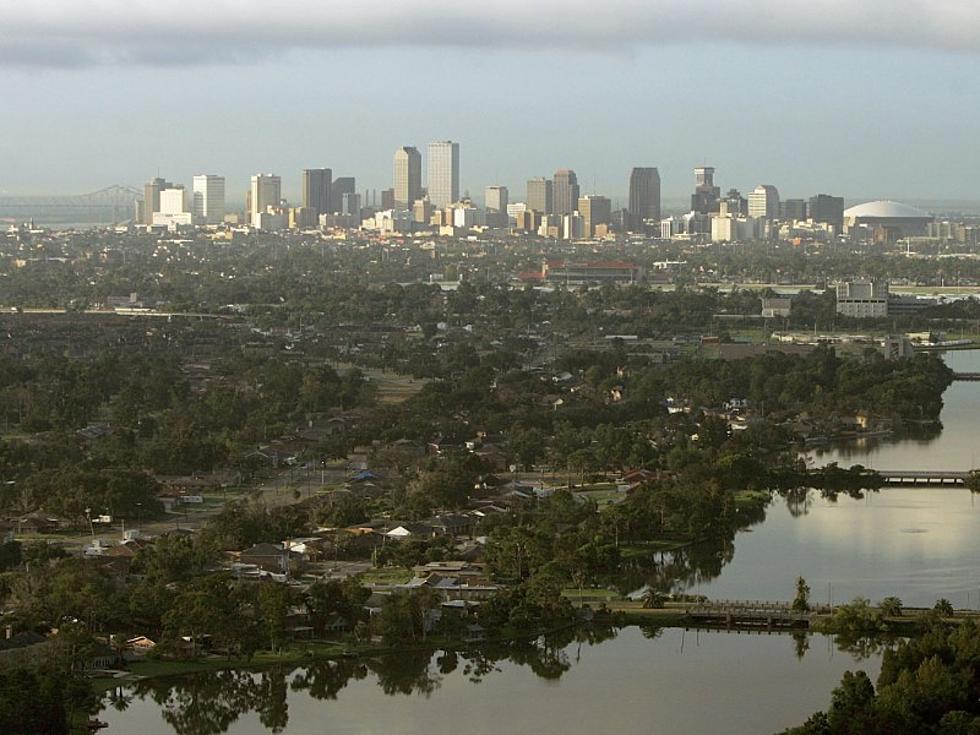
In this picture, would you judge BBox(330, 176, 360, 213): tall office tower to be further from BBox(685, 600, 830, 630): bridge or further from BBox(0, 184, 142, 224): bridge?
BBox(685, 600, 830, 630): bridge

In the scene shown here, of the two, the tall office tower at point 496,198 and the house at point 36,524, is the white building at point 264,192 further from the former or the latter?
the house at point 36,524

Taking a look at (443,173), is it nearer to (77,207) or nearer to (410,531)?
(77,207)

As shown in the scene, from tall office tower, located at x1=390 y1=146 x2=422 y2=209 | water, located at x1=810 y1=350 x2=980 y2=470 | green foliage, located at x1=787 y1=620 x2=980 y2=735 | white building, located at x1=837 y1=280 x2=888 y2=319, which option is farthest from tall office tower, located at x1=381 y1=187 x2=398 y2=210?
green foliage, located at x1=787 y1=620 x2=980 y2=735

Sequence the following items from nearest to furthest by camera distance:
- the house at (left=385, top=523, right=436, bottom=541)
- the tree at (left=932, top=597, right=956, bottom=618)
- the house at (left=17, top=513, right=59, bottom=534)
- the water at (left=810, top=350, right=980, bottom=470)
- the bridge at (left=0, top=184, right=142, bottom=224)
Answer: the tree at (left=932, top=597, right=956, bottom=618) → the house at (left=385, top=523, right=436, bottom=541) → the house at (left=17, top=513, right=59, bottom=534) → the water at (left=810, top=350, right=980, bottom=470) → the bridge at (left=0, top=184, right=142, bottom=224)

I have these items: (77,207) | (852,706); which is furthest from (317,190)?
(852,706)

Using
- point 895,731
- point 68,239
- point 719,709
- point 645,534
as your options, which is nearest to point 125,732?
point 719,709

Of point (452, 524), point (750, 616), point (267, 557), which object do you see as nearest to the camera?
point (750, 616)
